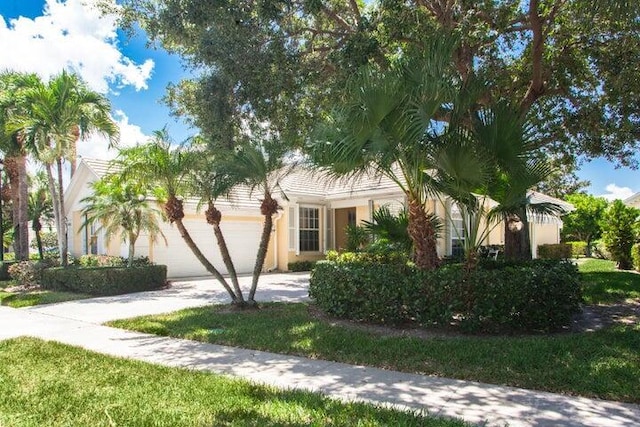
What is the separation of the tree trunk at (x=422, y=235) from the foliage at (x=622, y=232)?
48.4ft

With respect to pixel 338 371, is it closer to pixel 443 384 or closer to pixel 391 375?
pixel 391 375

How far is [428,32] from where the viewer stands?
10.6 meters

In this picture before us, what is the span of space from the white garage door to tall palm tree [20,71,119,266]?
4.39m

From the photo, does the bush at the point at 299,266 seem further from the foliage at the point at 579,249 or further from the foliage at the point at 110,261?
the foliage at the point at 579,249

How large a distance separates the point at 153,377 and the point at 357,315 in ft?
13.8

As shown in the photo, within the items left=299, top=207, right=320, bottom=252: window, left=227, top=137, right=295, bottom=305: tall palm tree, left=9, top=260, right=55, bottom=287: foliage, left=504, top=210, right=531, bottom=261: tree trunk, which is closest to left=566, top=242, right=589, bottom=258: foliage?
left=299, top=207, right=320, bottom=252: window

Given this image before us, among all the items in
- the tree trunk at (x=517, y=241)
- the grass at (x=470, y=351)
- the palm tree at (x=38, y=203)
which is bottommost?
the grass at (x=470, y=351)

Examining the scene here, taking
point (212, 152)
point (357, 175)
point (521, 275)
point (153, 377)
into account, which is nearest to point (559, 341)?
point (521, 275)

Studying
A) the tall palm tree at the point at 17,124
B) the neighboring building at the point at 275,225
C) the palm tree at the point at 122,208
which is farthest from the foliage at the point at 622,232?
the tall palm tree at the point at 17,124

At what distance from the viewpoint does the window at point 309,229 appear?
76.3 ft

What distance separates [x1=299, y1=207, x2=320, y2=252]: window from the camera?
2327cm

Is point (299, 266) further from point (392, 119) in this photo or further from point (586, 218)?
point (586, 218)

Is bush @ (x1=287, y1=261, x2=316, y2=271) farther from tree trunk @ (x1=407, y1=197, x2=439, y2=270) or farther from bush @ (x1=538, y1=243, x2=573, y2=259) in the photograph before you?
bush @ (x1=538, y1=243, x2=573, y2=259)

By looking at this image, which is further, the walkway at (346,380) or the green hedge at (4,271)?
the green hedge at (4,271)
